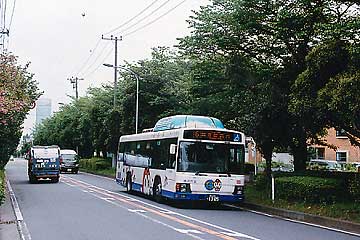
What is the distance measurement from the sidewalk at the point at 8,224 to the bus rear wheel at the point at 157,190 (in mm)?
5651

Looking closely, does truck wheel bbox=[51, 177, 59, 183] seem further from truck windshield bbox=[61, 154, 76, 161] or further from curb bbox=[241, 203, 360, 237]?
curb bbox=[241, 203, 360, 237]

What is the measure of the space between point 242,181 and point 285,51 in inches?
225

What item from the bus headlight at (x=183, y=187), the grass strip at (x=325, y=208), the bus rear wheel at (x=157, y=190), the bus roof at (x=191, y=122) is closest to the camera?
the grass strip at (x=325, y=208)

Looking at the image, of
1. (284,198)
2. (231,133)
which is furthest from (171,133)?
(284,198)

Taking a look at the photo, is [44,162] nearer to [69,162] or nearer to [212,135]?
[212,135]

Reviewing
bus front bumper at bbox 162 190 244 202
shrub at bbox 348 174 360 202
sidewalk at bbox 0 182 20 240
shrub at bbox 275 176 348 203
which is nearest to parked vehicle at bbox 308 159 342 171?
bus front bumper at bbox 162 190 244 202

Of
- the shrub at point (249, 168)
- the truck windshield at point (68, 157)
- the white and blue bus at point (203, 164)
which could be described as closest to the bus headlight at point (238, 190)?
the white and blue bus at point (203, 164)

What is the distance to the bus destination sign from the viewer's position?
2086 centimetres

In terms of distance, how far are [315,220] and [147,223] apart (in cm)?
494

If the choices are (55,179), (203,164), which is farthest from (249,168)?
(203,164)

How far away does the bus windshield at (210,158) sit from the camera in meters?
20.7

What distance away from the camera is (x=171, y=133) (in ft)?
72.1

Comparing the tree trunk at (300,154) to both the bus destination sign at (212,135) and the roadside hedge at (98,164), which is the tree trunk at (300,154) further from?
the roadside hedge at (98,164)

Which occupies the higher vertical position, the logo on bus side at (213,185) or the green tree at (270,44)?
the green tree at (270,44)
